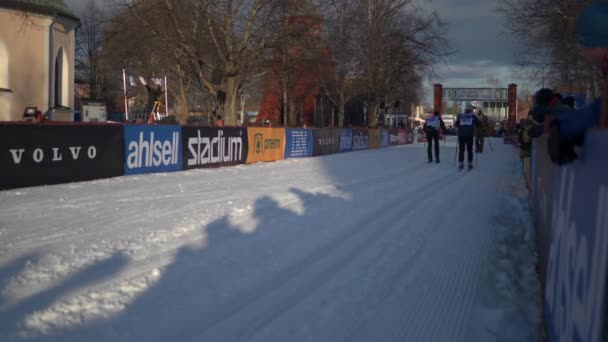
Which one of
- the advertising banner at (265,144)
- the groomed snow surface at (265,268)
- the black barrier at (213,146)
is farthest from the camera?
the advertising banner at (265,144)

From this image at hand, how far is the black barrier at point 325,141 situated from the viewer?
24.2 m

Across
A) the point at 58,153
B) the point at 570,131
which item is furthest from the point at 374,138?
the point at 570,131

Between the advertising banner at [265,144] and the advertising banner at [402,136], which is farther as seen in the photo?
the advertising banner at [402,136]

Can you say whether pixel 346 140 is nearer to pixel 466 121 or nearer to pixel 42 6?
pixel 466 121

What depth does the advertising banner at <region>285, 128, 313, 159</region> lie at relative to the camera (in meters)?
21.8

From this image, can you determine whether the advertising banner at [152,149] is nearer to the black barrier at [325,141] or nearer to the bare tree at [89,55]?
the black barrier at [325,141]

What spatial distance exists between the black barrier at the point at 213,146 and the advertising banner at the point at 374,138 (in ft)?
50.2

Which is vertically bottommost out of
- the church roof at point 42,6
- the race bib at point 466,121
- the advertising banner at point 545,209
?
the advertising banner at point 545,209

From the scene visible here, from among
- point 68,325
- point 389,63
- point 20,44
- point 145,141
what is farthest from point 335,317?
point 389,63

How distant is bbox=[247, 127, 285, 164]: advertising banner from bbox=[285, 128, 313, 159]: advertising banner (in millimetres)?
486

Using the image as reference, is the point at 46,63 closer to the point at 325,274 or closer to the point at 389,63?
the point at 389,63

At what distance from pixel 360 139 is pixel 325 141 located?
5796 millimetres

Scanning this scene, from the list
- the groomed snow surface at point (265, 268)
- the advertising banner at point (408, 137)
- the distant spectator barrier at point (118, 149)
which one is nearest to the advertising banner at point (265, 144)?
the distant spectator barrier at point (118, 149)

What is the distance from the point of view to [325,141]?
25359 millimetres
